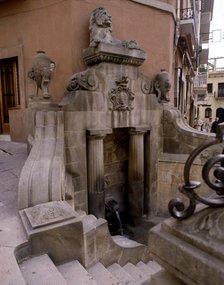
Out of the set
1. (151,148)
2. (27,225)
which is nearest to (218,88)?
(151,148)

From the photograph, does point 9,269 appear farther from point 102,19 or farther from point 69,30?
point 69,30

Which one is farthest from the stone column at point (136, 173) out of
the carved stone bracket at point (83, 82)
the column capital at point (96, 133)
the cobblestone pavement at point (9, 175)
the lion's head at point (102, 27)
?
the cobblestone pavement at point (9, 175)

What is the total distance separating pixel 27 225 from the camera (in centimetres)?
224

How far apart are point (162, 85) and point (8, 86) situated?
17.5 feet

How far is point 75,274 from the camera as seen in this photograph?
83.4 inches

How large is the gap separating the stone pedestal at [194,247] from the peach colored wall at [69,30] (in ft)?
17.3

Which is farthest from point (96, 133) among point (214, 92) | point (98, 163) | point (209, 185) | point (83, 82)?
point (214, 92)

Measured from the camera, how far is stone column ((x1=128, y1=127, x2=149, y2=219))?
18.6 feet

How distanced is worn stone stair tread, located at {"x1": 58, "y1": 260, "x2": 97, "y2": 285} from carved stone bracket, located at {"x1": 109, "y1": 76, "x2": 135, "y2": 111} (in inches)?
137

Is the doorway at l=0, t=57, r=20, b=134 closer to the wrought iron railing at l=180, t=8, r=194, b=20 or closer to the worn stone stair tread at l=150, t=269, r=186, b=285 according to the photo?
the wrought iron railing at l=180, t=8, r=194, b=20

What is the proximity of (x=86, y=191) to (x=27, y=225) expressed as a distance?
8.60 ft

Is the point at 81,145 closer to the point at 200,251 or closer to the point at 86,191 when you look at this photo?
the point at 86,191

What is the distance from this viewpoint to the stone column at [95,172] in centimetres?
483

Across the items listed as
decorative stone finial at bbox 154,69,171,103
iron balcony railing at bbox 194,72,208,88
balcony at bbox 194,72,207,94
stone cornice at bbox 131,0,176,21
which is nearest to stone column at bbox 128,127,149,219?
decorative stone finial at bbox 154,69,171,103
